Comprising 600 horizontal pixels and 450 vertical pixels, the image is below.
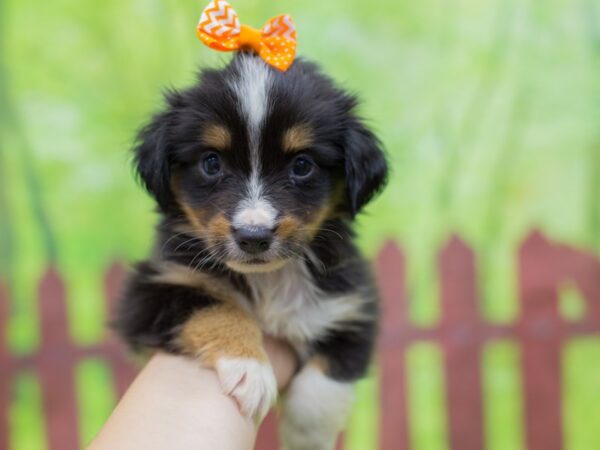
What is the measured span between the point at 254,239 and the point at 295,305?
57 cm

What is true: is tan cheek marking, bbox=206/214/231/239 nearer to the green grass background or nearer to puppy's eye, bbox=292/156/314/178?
puppy's eye, bbox=292/156/314/178

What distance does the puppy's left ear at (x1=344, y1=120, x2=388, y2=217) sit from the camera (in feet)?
7.88

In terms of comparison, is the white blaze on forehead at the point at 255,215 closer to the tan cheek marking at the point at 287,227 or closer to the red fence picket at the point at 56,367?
the tan cheek marking at the point at 287,227

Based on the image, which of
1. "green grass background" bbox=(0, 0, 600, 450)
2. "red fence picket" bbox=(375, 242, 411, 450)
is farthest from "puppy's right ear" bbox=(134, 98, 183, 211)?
"red fence picket" bbox=(375, 242, 411, 450)

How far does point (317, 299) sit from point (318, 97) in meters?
0.82

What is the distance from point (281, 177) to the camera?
2.29 metres

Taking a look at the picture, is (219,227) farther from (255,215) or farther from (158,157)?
(158,157)

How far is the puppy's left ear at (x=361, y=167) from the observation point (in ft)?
7.88

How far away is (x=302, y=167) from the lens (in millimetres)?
2361

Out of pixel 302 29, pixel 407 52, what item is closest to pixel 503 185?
pixel 407 52

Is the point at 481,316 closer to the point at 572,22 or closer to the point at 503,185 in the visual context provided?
the point at 503,185

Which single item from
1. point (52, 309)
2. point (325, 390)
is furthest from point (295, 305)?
point (52, 309)

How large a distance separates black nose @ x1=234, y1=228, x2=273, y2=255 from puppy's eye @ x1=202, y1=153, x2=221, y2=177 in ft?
1.06

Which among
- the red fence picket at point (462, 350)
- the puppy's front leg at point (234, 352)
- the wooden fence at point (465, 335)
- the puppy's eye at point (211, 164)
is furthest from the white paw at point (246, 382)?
the red fence picket at point (462, 350)
